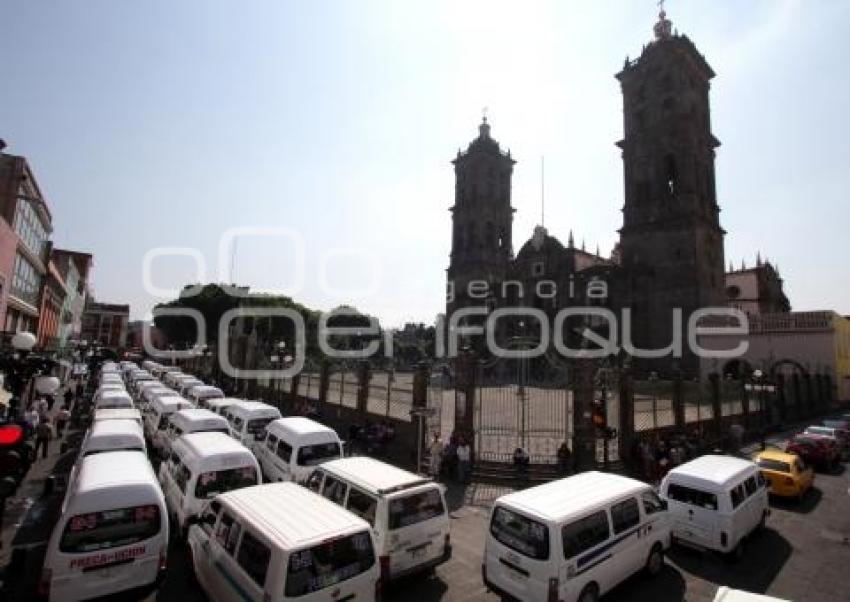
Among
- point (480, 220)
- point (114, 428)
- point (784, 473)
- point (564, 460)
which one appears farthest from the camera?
point (480, 220)

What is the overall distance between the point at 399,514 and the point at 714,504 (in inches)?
265

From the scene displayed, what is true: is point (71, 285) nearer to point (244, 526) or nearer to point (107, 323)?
point (107, 323)

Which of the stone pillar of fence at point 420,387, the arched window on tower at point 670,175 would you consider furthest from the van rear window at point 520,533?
the arched window on tower at point 670,175

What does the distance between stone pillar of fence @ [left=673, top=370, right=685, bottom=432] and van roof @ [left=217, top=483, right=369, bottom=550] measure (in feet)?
57.3

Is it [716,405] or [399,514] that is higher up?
[716,405]

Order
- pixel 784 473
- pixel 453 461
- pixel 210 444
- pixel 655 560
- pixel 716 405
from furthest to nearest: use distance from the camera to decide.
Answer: pixel 716 405, pixel 453 461, pixel 784 473, pixel 210 444, pixel 655 560

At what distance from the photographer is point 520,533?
773 cm

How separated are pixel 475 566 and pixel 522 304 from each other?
4706cm

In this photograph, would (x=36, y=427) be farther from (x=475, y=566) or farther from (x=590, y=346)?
(x=590, y=346)

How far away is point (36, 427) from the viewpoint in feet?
55.2

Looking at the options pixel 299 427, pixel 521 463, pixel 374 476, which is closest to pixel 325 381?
pixel 299 427

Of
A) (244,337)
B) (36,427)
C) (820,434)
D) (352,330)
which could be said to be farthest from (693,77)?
(352,330)

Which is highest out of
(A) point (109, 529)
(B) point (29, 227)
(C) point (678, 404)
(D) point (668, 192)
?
(D) point (668, 192)

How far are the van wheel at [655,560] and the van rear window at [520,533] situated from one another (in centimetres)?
320
